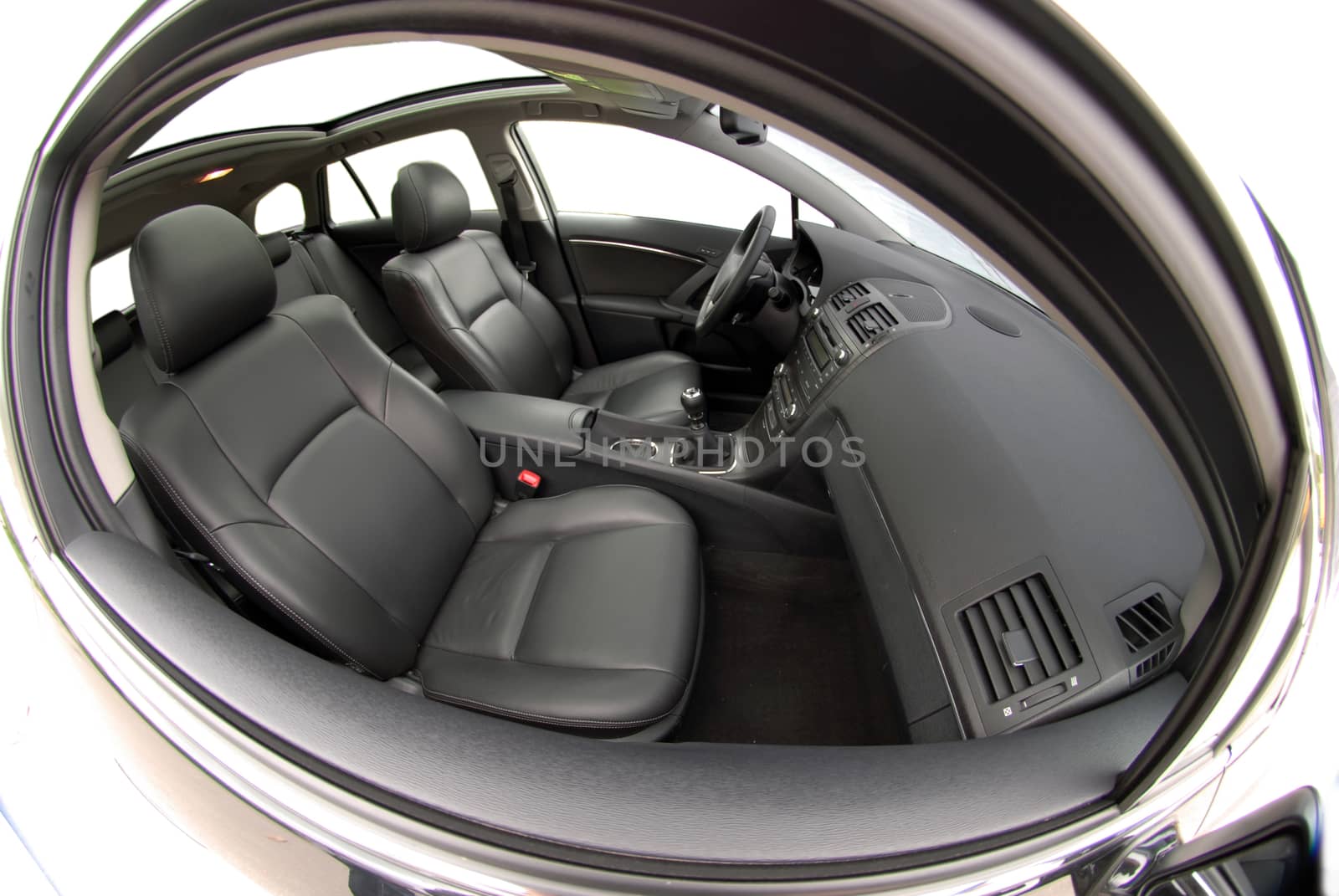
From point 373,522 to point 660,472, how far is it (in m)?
0.72

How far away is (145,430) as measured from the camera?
1058mm

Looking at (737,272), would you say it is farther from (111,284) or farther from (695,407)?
(111,284)

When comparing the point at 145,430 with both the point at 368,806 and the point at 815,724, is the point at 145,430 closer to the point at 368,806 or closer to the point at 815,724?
the point at 368,806

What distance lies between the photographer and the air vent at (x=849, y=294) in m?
1.66

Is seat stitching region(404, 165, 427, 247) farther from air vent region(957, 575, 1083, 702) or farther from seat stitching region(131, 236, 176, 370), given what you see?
air vent region(957, 575, 1083, 702)

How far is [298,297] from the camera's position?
2.37m

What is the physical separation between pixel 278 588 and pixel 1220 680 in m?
1.24

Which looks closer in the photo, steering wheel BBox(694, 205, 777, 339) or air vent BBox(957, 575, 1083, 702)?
air vent BBox(957, 575, 1083, 702)

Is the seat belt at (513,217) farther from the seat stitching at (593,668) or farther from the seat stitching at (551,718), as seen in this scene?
the seat stitching at (551,718)

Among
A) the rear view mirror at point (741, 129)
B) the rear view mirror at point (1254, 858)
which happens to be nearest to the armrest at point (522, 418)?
the rear view mirror at point (741, 129)

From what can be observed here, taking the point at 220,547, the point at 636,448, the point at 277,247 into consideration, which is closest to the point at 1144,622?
→ the point at 636,448

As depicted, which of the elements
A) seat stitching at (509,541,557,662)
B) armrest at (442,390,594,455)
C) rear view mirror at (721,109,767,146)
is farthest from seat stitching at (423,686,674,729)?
rear view mirror at (721,109,767,146)

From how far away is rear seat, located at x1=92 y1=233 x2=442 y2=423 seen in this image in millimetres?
1686

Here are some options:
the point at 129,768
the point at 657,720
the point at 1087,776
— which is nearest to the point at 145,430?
the point at 129,768
